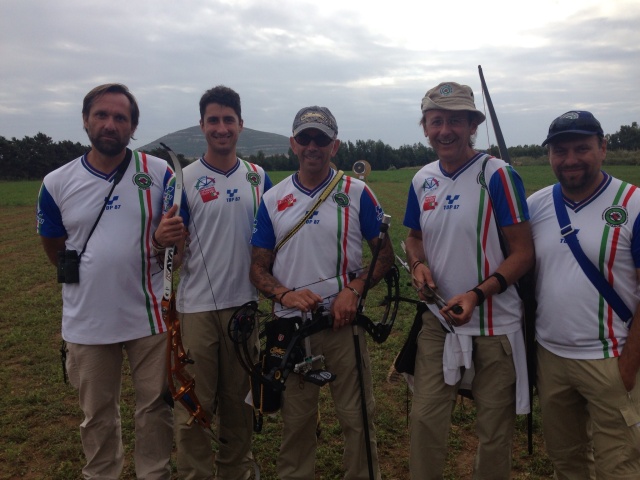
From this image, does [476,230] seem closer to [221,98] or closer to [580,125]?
[580,125]

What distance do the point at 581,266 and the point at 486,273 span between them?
21.1 inches

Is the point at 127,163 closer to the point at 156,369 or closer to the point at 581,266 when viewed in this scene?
the point at 156,369

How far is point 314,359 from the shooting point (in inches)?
141

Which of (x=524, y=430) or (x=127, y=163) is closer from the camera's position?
(x=127, y=163)

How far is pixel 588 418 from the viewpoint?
3432 mm

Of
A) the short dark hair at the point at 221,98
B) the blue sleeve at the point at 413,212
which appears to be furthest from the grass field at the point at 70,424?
the short dark hair at the point at 221,98

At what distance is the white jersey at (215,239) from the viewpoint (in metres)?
3.92

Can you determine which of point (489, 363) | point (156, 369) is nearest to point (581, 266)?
point (489, 363)

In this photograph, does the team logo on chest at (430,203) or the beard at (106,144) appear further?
the beard at (106,144)

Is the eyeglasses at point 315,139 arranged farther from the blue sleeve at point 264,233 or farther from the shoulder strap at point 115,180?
the shoulder strap at point 115,180

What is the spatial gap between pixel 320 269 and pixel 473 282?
3.27ft

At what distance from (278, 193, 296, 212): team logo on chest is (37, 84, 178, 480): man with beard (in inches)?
27.5

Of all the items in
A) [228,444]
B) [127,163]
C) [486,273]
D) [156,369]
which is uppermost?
[127,163]

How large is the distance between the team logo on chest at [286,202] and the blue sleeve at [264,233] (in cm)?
12
